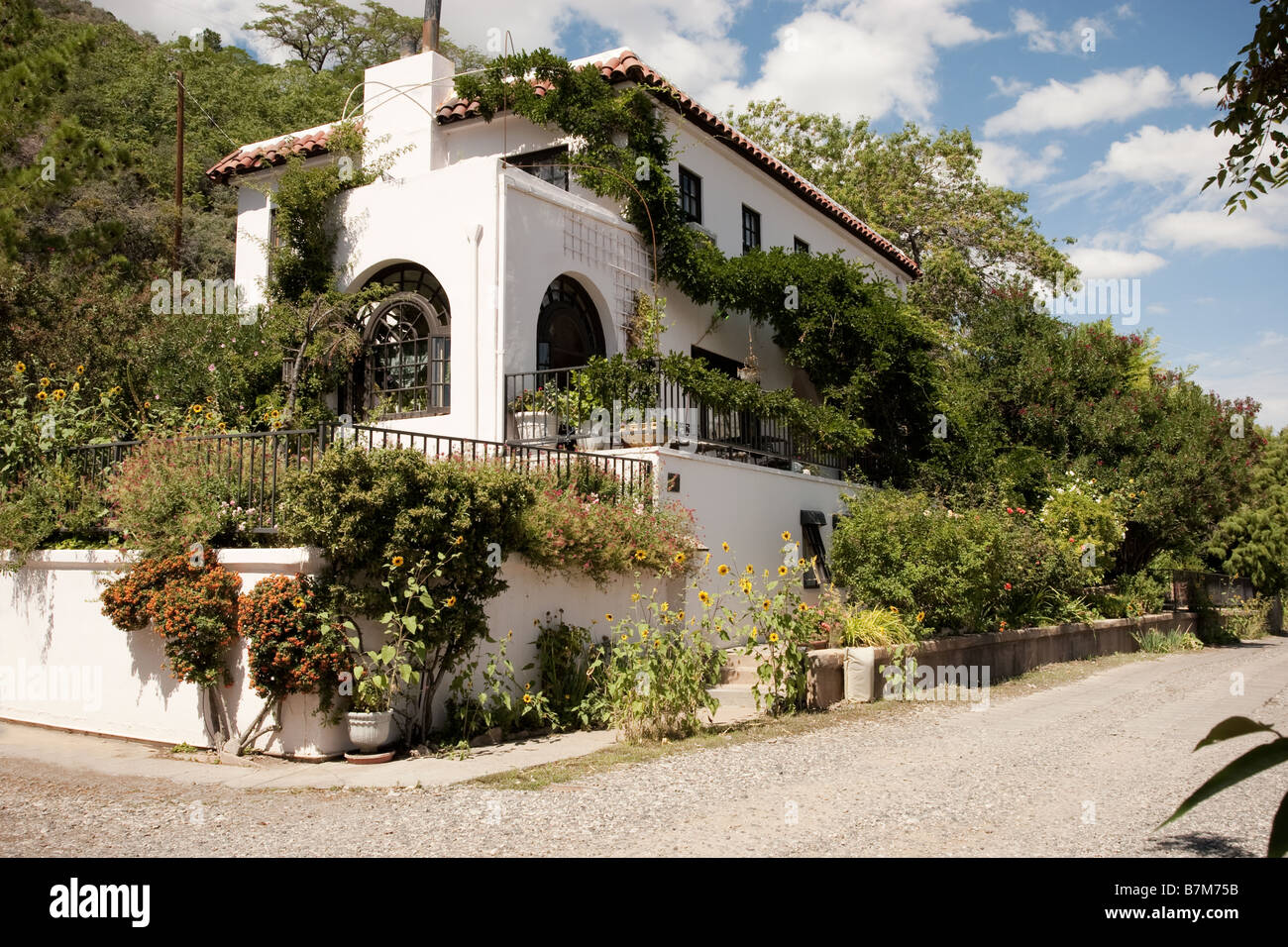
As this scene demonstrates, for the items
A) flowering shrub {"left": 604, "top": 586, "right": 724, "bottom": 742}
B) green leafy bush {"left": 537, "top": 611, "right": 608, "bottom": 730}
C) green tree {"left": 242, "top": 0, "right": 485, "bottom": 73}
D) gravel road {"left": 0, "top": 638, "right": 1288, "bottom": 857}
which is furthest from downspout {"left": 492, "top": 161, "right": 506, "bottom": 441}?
green tree {"left": 242, "top": 0, "right": 485, "bottom": 73}

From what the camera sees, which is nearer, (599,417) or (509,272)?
(599,417)

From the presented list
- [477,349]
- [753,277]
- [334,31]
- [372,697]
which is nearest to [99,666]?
[372,697]

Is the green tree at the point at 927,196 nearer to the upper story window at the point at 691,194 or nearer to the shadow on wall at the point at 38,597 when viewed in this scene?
the upper story window at the point at 691,194

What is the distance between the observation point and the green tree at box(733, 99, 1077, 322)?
97.6 ft

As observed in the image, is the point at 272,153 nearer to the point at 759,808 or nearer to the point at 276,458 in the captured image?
the point at 276,458

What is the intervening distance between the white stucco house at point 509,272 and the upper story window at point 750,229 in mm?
333

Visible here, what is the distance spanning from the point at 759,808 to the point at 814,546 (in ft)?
31.2

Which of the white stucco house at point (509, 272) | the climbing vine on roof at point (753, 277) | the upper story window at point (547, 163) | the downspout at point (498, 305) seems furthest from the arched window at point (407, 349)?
the climbing vine on roof at point (753, 277)

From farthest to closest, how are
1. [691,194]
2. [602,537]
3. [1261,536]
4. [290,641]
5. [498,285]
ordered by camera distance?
[1261,536] < [691,194] < [498,285] < [602,537] < [290,641]

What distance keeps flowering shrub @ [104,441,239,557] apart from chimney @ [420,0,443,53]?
1040 cm

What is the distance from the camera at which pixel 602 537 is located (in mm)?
9906
